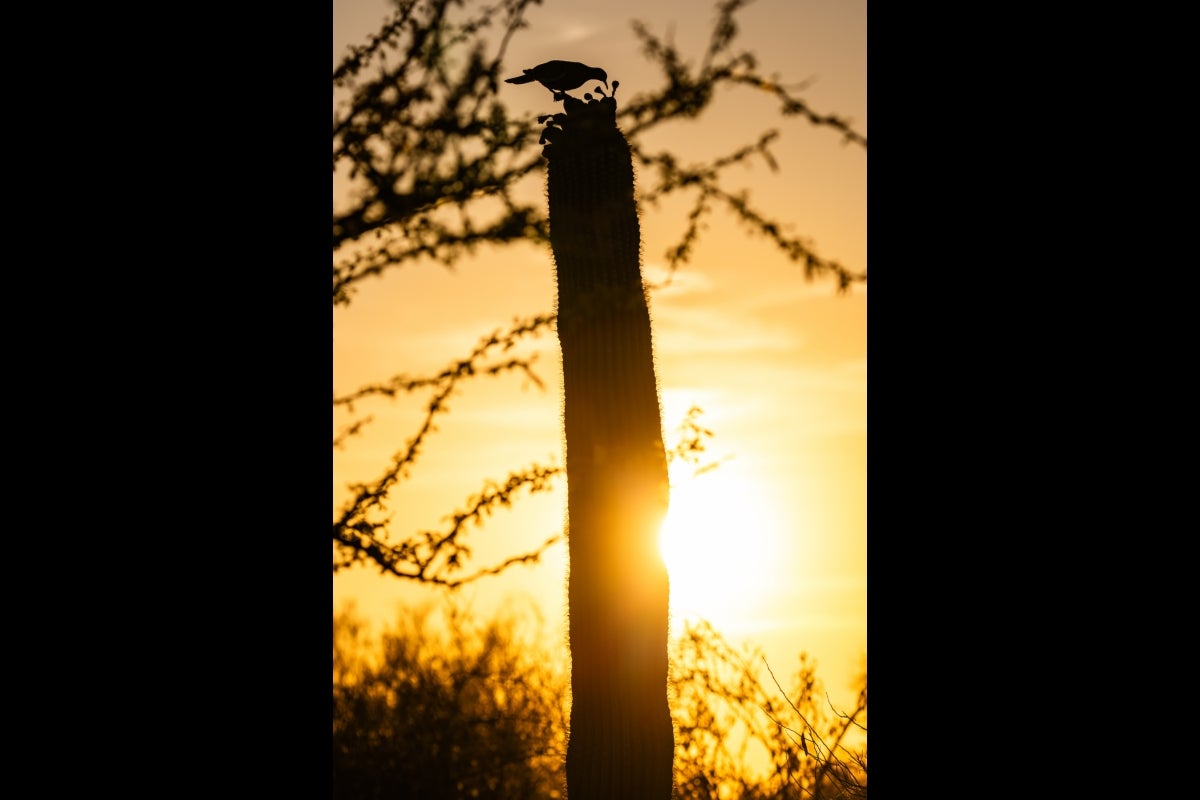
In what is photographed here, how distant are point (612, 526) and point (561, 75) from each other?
169 centimetres

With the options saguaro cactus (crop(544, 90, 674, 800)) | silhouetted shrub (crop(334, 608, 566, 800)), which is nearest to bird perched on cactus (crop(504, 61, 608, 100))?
saguaro cactus (crop(544, 90, 674, 800))

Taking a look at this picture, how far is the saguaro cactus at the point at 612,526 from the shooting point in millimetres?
4352

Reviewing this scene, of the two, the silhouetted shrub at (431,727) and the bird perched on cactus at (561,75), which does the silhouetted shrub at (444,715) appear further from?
the bird perched on cactus at (561,75)

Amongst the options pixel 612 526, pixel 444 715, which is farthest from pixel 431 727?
pixel 612 526

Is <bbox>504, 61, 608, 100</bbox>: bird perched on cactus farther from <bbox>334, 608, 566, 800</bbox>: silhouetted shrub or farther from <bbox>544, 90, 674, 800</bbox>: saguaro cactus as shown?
<bbox>334, 608, 566, 800</bbox>: silhouetted shrub

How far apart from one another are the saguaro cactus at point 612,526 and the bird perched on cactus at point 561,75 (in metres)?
0.53

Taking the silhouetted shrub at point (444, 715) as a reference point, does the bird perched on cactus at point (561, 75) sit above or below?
above

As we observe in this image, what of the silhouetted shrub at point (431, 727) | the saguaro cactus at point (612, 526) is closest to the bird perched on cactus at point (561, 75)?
the saguaro cactus at point (612, 526)

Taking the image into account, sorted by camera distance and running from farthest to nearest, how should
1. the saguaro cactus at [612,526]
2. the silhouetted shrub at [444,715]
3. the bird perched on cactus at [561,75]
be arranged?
the silhouetted shrub at [444,715]
the bird perched on cactus at [561,75]
the saguaro cactus at [612,526]

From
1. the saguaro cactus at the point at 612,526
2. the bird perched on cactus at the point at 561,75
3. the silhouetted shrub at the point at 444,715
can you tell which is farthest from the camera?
the silhouetted shrub at the point at 444,715

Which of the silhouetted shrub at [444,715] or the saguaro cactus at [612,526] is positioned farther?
the silhouetted shrub at [444,715]
